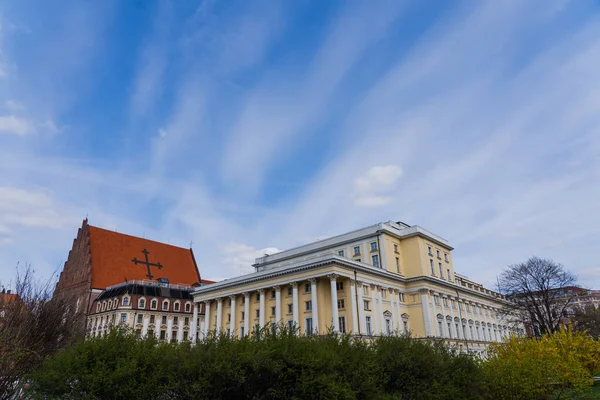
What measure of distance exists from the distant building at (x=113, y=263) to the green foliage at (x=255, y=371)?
222 feet

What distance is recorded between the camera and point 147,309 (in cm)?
6600

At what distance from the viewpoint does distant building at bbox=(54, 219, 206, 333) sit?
7412 centimetres

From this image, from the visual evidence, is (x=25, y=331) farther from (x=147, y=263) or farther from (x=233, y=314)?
(x=147, y=263)

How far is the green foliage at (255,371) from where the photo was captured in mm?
11883

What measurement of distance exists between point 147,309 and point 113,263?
57.1 ft

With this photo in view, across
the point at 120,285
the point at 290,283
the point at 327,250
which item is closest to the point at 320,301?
the point at 290,283

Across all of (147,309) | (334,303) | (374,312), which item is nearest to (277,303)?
(334,303)

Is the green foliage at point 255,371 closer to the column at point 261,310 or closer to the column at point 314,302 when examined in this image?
the column at point 314,302

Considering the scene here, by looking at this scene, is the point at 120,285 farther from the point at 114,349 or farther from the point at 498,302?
the point at 498,302

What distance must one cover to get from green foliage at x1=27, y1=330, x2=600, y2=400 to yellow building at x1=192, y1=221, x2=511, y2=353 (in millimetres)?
21772

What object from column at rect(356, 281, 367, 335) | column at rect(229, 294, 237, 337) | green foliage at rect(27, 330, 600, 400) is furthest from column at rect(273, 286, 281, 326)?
green foliage at rect(27, 330, 600, 400)

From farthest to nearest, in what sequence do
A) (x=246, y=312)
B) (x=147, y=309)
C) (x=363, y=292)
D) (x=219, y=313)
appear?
(x=147, y=309)
(x=219, y=313)
(x=246, y=312)
(x=363, y=292)

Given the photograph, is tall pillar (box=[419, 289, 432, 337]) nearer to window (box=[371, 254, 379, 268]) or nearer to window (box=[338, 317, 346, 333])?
window (box=[371, 254, 379, 268])

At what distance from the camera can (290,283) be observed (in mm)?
44344
